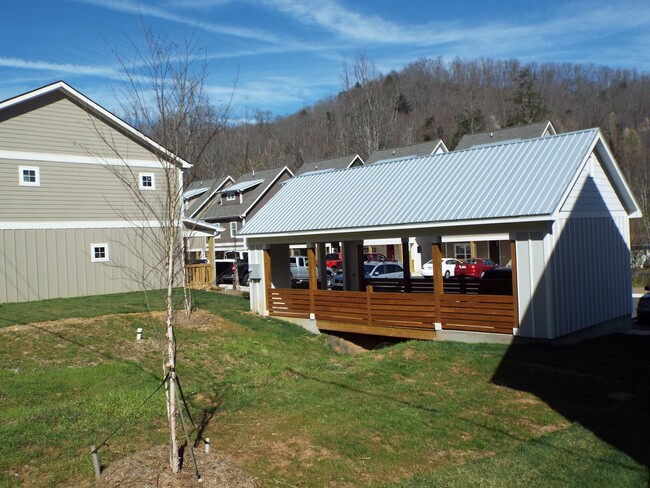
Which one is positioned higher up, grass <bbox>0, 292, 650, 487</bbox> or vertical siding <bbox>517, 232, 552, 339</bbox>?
vertical siding <bbox>517, 232, 552, 339</bbox>

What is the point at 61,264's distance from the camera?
2380 centimetres

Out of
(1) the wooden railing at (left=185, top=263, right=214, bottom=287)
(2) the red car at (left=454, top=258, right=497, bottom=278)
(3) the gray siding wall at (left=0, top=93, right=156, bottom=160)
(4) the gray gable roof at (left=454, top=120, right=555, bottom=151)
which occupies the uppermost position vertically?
(4) the gray gable roof at (left=454, top=120, right=555, bottom=151)

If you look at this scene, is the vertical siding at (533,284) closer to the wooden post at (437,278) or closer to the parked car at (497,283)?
the wooden post at (437,278)

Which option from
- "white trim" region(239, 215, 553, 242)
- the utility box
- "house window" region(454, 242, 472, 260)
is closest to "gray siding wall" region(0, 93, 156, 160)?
the utility box

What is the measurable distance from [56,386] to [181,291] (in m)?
11.7

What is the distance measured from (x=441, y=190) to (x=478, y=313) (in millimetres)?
3607

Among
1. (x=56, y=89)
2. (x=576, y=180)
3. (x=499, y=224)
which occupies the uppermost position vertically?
(x=56, y=89)

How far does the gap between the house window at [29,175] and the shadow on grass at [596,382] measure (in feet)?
57.2

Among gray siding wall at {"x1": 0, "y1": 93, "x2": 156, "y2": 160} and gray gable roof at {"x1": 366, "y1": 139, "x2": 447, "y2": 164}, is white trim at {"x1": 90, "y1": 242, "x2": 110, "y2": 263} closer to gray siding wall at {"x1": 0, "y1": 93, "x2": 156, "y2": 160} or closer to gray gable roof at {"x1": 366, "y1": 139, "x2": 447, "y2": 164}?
gray siding wall at {"x1": 0, "y1": 93, "x2": 156, "y2": 160}

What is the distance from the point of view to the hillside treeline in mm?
70062

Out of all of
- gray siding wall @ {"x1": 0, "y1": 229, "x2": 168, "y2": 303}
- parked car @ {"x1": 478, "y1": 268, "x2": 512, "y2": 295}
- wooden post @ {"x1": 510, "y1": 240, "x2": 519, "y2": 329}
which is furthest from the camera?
gray siding wall @ {"x1": 0, "y1": 229, "x2": 168, "y2": 303}

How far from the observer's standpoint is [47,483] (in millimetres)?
6918

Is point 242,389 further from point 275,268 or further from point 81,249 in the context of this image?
point 81,249

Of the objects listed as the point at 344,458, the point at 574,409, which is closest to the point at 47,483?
the point at 344,458
